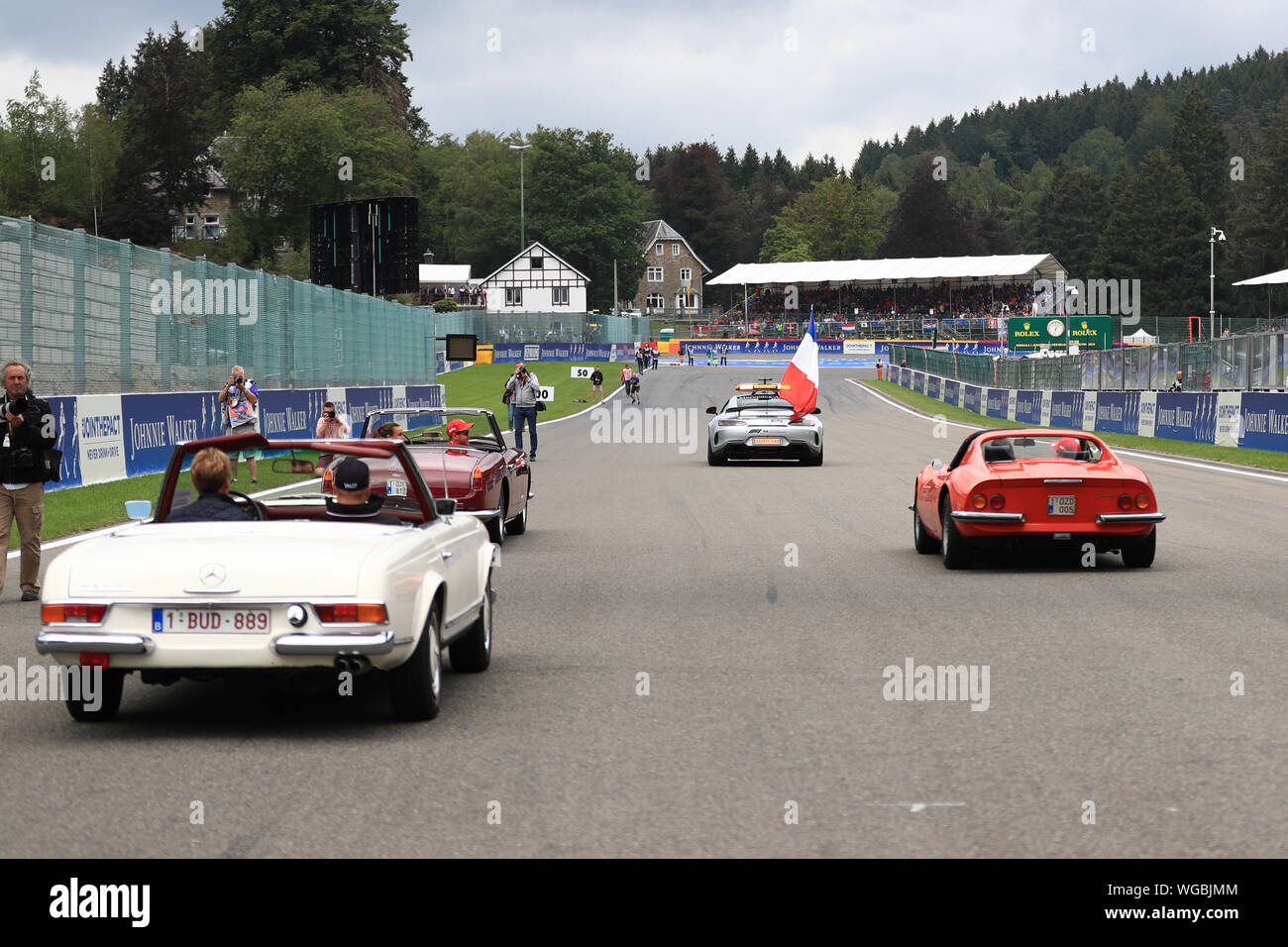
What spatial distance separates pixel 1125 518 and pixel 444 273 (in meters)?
141

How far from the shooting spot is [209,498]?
8.00m

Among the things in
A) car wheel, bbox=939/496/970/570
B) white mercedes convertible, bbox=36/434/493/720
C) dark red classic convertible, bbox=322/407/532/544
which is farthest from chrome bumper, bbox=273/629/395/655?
car wheel, bbox=939/496/970/570

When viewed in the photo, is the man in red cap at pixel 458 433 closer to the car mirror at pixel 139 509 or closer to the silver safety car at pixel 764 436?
the car mirror at pixel 139 509

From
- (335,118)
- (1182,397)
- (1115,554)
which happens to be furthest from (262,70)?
(1115,554)

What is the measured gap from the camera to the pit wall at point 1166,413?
29.3m

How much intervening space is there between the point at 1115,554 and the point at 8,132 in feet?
335

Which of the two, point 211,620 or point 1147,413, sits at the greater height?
point 211,620

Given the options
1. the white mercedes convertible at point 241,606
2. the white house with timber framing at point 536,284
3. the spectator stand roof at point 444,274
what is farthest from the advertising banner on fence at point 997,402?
the spectator stand roof at point 444,274

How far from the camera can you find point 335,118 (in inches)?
3903

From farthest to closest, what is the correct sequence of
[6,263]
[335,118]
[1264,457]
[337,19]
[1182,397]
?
1. [337,19]
2. [335,118]
3. [1182,397]
4. [1264,457]
5. [6,263]

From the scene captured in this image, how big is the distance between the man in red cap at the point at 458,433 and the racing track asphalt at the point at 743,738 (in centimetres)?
324

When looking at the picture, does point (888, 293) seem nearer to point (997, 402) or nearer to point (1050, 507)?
point (997, 402)

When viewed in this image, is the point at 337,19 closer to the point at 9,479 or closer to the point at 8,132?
the point at 8,132

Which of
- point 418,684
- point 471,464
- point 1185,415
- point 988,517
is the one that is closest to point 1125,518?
point 988,517
